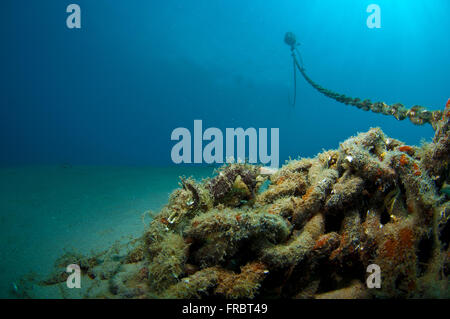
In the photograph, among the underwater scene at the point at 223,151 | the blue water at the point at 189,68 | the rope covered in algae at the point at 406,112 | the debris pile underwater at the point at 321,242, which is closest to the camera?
the debris pile underwater at the point at 321,242

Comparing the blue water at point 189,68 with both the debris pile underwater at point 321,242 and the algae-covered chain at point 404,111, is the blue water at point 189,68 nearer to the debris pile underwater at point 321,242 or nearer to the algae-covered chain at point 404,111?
the algae-covered chain at point 404,111

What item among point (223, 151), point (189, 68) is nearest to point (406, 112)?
point (223, 151)

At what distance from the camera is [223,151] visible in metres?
45.9

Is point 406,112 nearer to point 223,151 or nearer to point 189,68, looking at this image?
point 223,151

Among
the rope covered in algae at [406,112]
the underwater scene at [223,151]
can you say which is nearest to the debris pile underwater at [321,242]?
the underwater scene at [223,151]

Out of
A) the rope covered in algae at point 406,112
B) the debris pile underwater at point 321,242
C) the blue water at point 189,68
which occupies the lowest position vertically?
the debris pile underwater at point 321,242

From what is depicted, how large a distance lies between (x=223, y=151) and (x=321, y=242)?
43728 mm

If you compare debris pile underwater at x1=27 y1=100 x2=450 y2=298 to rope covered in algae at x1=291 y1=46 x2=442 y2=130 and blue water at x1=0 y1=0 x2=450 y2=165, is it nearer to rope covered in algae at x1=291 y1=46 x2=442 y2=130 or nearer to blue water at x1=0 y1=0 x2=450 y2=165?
rope covered in algae at x1=291 y1=46 x2=442 y2=130

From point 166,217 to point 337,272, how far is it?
2.00 metres

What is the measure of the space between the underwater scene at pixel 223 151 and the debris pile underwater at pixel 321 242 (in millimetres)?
19

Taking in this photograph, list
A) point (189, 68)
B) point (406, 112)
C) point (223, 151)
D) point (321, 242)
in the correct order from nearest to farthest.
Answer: point (321, 242)
point (406, 112)
point (223, 151)
point (189, 68)

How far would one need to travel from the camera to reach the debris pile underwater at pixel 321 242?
81.6 inches

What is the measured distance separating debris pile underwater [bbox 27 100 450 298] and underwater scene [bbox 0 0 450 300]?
19mm

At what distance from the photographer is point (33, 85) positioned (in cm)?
6719
